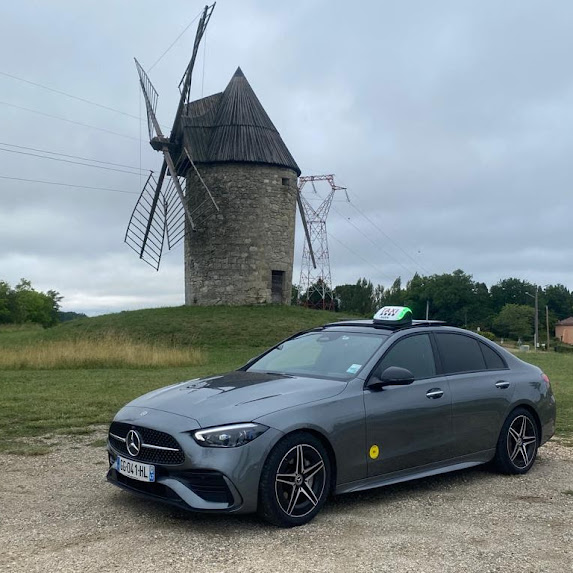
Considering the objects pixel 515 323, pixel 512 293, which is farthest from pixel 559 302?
pixel 515 323

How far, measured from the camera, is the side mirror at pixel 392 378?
594cm

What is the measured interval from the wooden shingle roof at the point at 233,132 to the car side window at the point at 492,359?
109 ft

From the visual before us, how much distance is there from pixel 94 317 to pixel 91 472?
112 ft

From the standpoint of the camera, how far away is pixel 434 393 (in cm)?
647

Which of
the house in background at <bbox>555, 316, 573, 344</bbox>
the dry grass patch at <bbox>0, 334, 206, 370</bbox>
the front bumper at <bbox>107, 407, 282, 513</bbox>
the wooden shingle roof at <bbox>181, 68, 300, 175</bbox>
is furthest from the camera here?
the house in background at <bbox>555, 316, 573, 344</bbox>

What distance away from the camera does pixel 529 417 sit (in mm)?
7426

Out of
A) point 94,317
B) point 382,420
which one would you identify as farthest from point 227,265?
point 382,420

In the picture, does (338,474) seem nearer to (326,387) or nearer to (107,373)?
(326,387)

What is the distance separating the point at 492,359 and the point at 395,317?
1.34 m

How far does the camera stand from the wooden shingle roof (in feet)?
132

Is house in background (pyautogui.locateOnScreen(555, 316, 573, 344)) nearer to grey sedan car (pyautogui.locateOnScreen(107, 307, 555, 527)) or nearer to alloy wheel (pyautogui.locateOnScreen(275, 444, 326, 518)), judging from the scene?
grey sedan car (pyautogui.locateOnScreen(107, 307, 555, 527))

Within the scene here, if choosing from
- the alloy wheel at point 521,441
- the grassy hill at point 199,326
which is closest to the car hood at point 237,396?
the alloy wheel at point 521,441

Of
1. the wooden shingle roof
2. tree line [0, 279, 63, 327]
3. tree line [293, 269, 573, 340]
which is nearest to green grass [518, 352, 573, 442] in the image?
the wooden shingle roof

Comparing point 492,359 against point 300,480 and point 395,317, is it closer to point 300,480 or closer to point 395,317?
point 395,317
